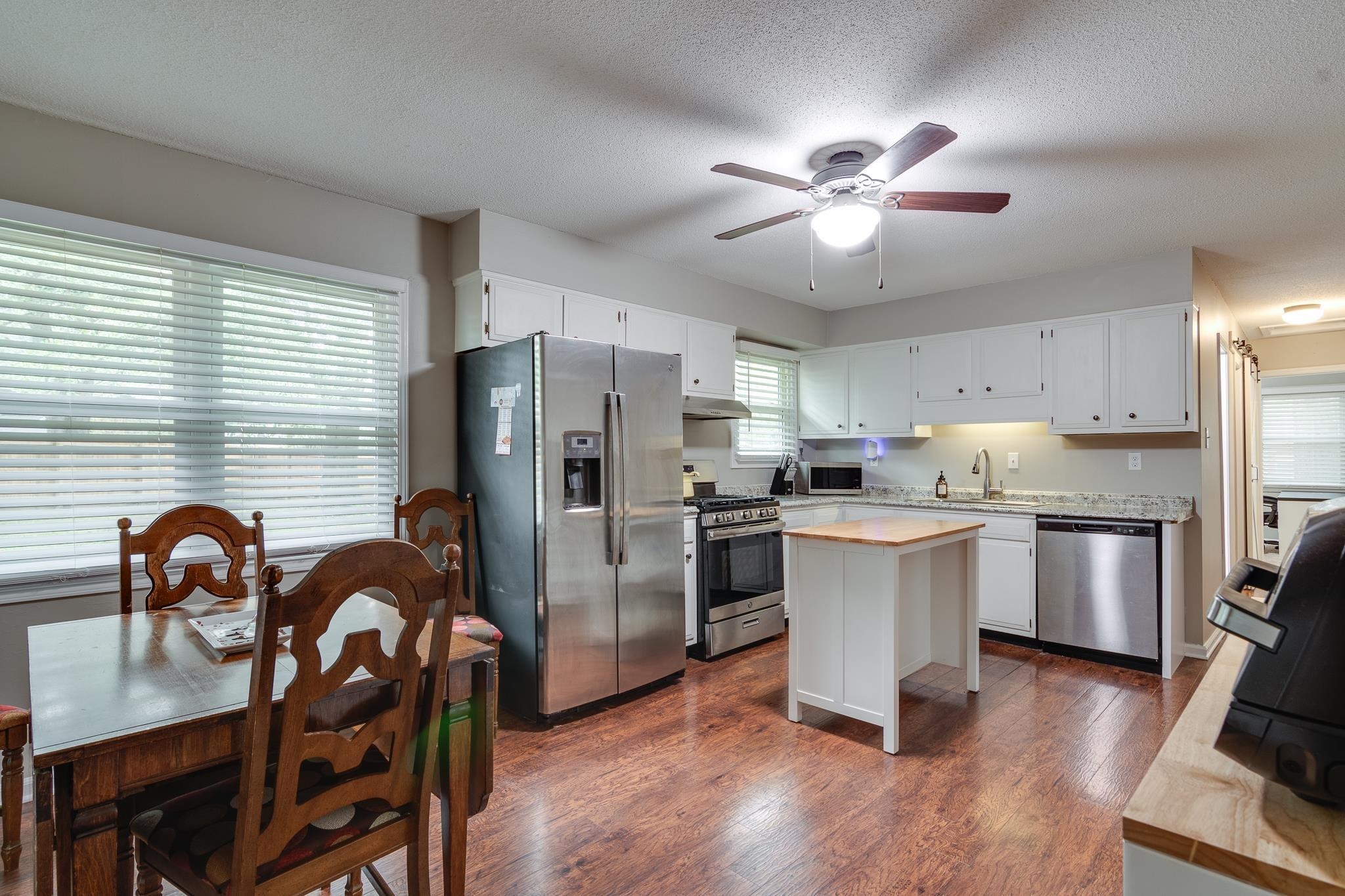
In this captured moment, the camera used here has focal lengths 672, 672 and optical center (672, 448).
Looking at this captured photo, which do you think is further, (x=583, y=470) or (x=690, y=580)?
(x=690, y=580)

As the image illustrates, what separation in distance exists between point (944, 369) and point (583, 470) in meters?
3.05

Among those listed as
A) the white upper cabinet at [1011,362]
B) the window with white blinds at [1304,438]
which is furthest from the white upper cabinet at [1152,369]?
the window with white blinds at [1304,438]

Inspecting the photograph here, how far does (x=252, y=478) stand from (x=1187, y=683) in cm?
474

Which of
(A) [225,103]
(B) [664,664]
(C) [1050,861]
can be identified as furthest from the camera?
(B) [664,664]

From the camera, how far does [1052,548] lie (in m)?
4.08

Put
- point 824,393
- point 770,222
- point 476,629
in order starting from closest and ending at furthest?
1. point 476,629
2. point 770,222
3. point 824,393

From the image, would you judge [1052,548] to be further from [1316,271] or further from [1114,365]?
[1316,271]

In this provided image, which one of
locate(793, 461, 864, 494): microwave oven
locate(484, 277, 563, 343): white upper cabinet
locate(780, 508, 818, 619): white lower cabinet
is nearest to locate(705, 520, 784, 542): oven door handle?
locate(780, 508, 818, 619): white lower cabinet

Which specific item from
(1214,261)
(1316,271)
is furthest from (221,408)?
(1316,271)

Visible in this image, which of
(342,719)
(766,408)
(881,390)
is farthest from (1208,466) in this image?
(342,719)

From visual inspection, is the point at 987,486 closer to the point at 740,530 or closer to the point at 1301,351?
the point at 740,530

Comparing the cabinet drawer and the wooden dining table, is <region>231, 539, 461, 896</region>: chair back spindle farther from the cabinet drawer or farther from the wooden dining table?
the cabinet drawer

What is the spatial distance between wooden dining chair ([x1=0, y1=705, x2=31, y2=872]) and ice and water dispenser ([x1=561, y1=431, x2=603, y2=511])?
1.90m

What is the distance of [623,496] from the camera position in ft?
10.9
